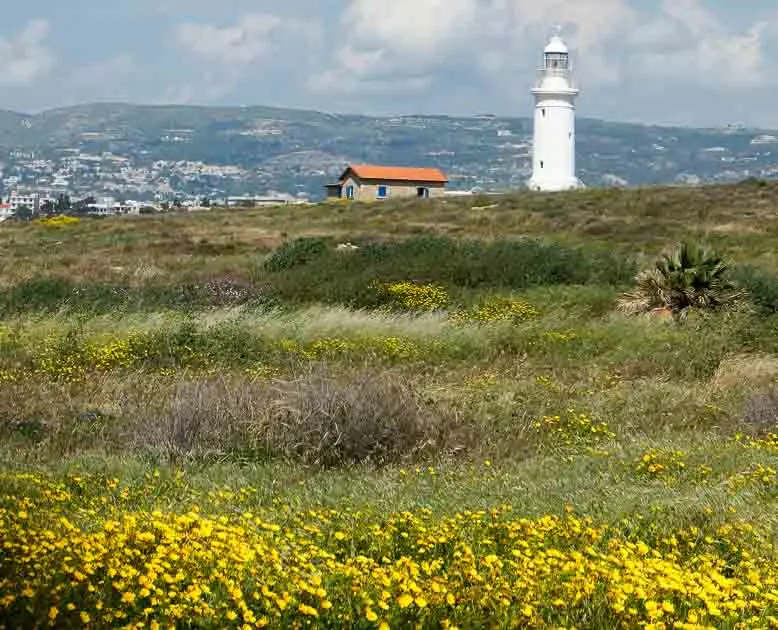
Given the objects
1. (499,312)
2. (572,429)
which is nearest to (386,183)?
(499,312)

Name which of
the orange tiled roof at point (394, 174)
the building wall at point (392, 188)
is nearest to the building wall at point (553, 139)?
the building wall at point (392, 188)

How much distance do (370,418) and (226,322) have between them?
7006mm

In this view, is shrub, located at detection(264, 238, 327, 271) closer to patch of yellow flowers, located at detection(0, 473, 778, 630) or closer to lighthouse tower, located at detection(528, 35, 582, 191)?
patch of yellow flowers, located at detection(0, 473, 778, 630)

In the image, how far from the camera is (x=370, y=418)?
1005 cm

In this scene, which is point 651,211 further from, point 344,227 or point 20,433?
point 20,433

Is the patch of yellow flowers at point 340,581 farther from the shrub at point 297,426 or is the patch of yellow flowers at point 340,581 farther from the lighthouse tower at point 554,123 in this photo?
the lighthouse tower at point 554,123

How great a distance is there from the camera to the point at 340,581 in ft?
17.6

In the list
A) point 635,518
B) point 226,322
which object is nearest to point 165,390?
point 226,322

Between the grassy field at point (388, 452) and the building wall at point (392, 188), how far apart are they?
2228 inches

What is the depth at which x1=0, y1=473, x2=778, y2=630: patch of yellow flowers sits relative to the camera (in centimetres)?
487

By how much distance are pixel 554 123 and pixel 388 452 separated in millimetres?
69328

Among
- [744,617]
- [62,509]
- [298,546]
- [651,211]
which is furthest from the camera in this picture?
[651,211]

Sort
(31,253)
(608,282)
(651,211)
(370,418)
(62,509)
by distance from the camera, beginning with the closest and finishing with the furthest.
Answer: (62,509) → (370,418) → (608,282) → (31,253) → (651,211)

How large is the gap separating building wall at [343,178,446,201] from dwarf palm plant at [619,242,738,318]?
60.0 metres
